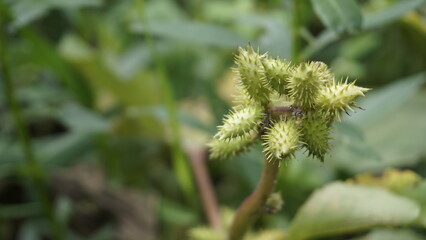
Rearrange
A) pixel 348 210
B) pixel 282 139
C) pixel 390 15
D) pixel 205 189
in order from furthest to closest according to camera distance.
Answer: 1. pixel 205 189
2. pixel 390 15
3. pixel 348 210
4. pixel 282 139

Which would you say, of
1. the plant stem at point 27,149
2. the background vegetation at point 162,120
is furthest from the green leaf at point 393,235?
the plant stem at point 27,149

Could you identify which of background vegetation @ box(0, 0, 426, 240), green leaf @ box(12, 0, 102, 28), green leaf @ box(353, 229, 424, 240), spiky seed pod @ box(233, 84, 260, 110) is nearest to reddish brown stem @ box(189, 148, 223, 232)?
background vegetation @ box(0, 0, 426, 240)

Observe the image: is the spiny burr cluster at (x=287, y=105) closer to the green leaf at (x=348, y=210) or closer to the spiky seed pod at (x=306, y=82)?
the spiky seed pod at (x=306, y=82)

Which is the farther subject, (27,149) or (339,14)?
(27,149)

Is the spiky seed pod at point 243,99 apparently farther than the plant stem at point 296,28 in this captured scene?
No

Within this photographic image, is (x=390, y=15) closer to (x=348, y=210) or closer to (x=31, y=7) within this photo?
(x=348, y=210)

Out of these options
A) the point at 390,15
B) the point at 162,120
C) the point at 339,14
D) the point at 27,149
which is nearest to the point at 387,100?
the point at 390,15
